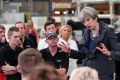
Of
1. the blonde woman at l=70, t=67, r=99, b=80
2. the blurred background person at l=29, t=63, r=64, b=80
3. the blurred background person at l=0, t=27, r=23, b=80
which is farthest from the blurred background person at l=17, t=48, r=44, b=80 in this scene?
the blurred background person at l=0, t=27, r=23, b=80

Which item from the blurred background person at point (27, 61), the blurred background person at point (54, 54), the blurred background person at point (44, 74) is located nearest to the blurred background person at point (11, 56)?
the blurred background person at point (54, 54)

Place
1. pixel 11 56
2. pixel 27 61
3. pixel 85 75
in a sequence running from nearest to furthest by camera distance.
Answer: pixel 27 61
pixel 85 75
pixel 11 56

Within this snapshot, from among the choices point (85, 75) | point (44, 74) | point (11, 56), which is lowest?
point (11, 56)

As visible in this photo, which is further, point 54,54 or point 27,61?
point 54,54

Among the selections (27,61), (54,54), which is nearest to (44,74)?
Answer: (27,61)

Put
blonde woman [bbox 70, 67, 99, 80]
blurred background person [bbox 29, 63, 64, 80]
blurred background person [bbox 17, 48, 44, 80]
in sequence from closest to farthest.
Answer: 1. blurred background person [bbox 29, 63, 64, 80]
2. blurred background person [bbox 17, 48, 44, 80]
3. blonde woman [bbox 70, 67, 99, 80]

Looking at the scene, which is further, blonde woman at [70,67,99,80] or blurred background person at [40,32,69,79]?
blurred background person at [40,32,69,79]

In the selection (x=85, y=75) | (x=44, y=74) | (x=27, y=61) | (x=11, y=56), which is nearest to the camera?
(x=44, y=74)

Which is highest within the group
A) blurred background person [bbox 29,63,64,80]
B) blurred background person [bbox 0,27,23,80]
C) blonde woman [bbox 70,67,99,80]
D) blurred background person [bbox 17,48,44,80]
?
blurred background person [bbox 29,63,64,80]

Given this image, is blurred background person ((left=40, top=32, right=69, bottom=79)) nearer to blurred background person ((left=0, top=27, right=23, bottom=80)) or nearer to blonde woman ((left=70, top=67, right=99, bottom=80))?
blurred background person ((left=0, top=27, right=23, bottom=80))

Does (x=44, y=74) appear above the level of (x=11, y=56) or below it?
above

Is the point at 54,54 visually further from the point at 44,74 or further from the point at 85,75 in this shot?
the point at 44,74

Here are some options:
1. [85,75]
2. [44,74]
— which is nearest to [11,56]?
[85,75]

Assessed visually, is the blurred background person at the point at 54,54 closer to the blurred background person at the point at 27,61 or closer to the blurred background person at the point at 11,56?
the blurred background person at the point at 11,56
